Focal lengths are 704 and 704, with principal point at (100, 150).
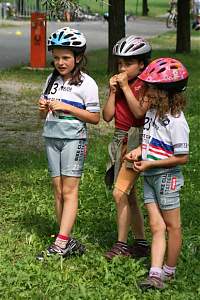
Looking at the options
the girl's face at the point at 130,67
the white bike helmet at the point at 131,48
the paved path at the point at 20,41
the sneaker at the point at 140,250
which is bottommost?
the paved path at the point at 20,41

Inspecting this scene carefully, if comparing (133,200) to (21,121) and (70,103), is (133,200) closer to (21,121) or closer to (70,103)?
(70,103)

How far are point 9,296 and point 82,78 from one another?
4.92 ft

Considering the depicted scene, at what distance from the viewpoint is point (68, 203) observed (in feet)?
15.8

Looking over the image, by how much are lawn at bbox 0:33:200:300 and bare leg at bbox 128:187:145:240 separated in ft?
0.73

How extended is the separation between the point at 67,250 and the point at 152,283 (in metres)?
0.74

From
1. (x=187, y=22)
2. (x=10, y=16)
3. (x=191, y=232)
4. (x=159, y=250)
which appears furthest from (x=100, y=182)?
(x=10, y=16)

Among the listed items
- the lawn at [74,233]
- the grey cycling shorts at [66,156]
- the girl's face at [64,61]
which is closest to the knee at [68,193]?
the grey cycling shorts at [66,156]

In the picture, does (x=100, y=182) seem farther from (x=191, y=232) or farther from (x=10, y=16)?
(x=10, y=16)

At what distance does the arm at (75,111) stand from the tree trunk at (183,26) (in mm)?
17542

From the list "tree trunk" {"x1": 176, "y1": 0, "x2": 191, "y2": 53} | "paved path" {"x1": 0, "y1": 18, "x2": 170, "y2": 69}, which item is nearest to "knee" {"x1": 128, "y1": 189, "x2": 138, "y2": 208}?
"paved path" {"x1": 0, "y1": 18, "x2": 170, "y2": 69}

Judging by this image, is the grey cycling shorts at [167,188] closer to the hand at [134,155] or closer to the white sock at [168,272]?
the hand at [134,155]

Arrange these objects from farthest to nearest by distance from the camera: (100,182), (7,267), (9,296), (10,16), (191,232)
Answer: (10,16) < (100,182) < (191,232) < (7,267) < (9,296)

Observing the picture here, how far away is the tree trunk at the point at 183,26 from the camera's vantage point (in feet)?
70.9

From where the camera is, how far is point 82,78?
4.68 metres
